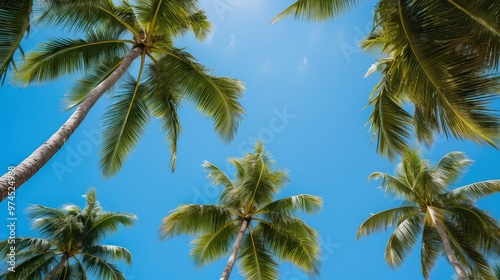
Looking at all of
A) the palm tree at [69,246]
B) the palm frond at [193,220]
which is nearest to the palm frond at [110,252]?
the palm tree at [69,246]

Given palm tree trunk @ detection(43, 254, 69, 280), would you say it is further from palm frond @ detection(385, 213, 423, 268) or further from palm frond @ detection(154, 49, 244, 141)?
palm frond @ detection(385, 213, 423, 268)

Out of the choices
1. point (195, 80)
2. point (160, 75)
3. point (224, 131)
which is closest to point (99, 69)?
point (160, 75)

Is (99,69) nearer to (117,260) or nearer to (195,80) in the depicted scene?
(195,80)

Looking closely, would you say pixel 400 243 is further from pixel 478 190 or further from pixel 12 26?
pixel 12 26

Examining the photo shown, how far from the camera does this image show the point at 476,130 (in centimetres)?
636

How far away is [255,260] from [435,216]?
6529mm

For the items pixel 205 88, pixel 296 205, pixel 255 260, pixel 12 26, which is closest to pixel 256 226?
pixel 255 260

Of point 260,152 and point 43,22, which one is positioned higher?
point 260,152

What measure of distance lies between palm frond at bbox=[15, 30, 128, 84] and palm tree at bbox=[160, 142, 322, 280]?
553 cm

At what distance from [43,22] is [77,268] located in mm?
10898

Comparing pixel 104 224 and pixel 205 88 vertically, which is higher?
pixel 205 88

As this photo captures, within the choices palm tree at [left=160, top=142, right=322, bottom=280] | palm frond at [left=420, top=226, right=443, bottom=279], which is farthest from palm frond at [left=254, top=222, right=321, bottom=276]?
palm frond at [left=420, top=226, right=443, bottom=279]

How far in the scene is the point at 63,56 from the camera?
1068cm

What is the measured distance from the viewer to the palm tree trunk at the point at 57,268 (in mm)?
15380
